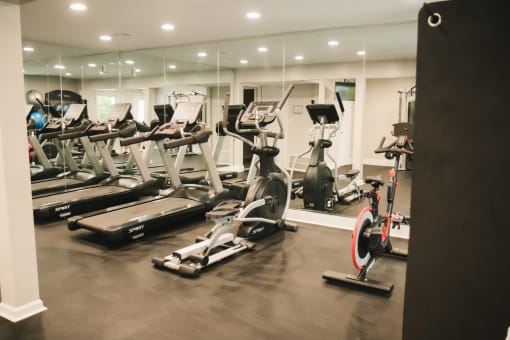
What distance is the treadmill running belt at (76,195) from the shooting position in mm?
Result: 5573

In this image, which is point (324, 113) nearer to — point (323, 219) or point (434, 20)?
point (323, 219)

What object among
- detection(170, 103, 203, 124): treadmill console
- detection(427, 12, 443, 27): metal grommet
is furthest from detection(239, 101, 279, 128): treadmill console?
detection(427, 12, 443, 27): metal grommet

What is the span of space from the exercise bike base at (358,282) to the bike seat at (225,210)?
3.54ft

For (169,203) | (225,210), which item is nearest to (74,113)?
(169,203)

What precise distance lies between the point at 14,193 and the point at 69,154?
490 cm

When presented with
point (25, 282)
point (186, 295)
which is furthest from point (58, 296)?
point (186, 295)

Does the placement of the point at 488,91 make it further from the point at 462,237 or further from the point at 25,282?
the point at 25,282

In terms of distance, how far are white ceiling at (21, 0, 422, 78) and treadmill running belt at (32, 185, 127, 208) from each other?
246cm

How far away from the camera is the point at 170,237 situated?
4.82 metres

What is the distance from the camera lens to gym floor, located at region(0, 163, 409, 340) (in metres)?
2.68

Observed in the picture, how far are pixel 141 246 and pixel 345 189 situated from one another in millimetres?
3202

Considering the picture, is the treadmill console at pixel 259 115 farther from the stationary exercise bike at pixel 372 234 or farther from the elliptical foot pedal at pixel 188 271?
the elliptical foot pedal at pixel 188 271

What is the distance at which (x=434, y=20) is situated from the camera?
100cm

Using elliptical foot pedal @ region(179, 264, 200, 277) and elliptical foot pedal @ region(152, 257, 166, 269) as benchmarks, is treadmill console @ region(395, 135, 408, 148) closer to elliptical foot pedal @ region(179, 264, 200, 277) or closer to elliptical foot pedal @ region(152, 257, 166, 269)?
elliptical foot pedal @ region(179, 264, 200, 277)
